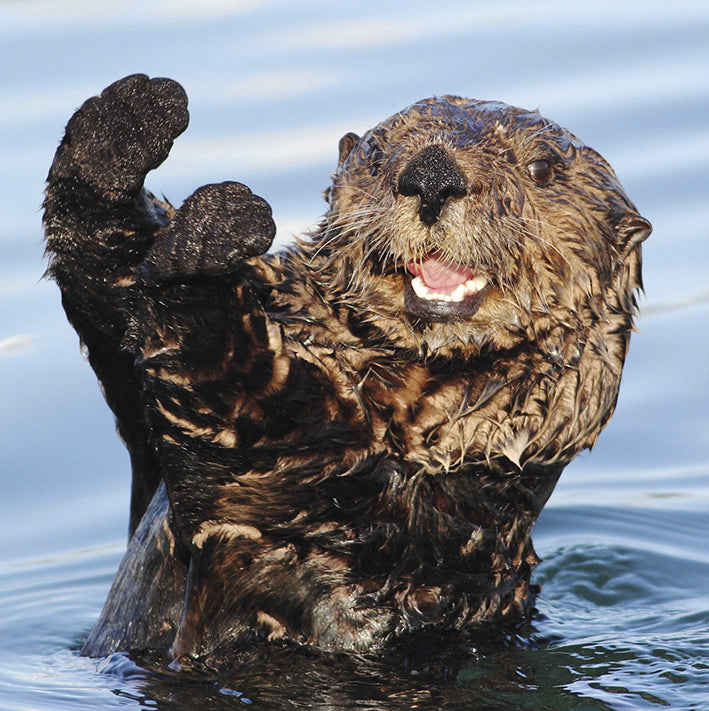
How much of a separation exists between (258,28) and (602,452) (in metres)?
3.86

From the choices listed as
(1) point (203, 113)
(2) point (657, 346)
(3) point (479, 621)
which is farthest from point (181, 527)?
(1) point (203, 113)

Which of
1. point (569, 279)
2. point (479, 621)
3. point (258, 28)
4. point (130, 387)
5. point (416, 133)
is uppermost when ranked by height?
point (258, 28)

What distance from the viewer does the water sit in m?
4.08

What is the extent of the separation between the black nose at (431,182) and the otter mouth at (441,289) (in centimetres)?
16

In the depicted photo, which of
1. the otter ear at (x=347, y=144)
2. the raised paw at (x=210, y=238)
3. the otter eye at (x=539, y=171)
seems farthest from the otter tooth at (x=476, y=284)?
the otter ear at (x=347, y=144)

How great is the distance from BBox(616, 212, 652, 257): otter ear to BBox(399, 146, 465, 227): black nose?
643 mm

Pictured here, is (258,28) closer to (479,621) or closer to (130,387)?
(130,387)

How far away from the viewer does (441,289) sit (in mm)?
3910

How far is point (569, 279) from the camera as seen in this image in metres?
4.00

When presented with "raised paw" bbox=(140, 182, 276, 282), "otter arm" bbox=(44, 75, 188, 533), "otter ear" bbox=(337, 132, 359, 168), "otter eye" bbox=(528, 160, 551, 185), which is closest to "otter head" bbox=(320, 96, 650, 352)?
"otter eye" bbox=(528, 160, 551, 185)

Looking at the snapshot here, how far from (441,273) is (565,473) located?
121 inches

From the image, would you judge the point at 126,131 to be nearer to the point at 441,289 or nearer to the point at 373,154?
the point at 373,154

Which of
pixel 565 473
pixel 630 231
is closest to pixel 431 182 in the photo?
pixel 630 231

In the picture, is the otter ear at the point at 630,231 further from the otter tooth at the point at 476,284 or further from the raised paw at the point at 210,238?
the raised paw at the point at 210,238
